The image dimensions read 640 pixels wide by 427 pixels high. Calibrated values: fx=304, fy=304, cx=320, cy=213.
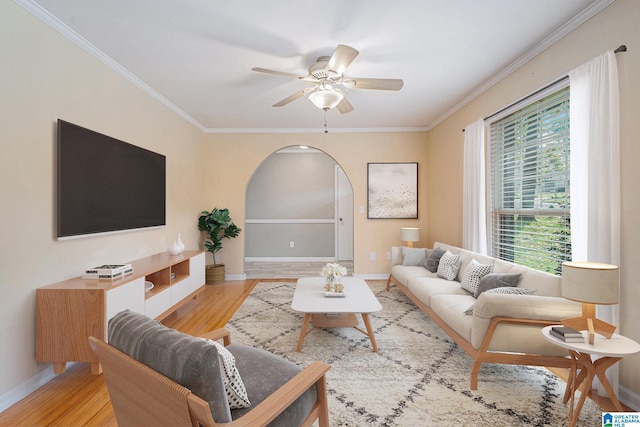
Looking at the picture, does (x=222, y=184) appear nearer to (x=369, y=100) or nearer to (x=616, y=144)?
(x=369, y=100)

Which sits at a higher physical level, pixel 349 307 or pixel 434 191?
pixel 434 191

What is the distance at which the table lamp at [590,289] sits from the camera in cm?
163

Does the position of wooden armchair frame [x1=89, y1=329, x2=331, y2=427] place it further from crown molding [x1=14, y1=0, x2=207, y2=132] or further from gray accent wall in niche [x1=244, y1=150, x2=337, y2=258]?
gray accent wall in niche [x1=244, y1=150, x2=337, y2=258]

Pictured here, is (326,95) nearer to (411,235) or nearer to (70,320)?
(70,320)

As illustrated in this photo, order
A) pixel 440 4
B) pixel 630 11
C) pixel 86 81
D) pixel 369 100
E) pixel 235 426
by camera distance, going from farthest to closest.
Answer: pixel 369 100 < pixel 86 81 < pixel 440 4 < pixel 630 11 < pixel 235 426

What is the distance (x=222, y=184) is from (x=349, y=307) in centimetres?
359

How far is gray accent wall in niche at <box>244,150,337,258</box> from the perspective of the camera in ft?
23.9

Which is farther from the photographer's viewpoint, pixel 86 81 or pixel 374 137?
pixel 374 137

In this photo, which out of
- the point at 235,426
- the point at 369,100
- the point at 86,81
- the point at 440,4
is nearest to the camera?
the point at 235,426

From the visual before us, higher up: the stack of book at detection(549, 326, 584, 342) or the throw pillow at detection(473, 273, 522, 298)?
the throw pillow at detection(473, 273, 522, 298)

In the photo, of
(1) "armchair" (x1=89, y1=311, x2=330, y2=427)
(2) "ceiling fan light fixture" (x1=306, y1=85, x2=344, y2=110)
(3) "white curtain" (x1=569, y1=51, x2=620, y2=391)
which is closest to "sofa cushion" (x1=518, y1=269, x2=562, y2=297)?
(3) "white curtain" (x1=569, y1=51, x2=620, y2=391)

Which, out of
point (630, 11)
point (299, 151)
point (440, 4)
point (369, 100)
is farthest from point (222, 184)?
point (630, 11)

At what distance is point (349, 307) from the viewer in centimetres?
268

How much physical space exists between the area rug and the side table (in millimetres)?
206
